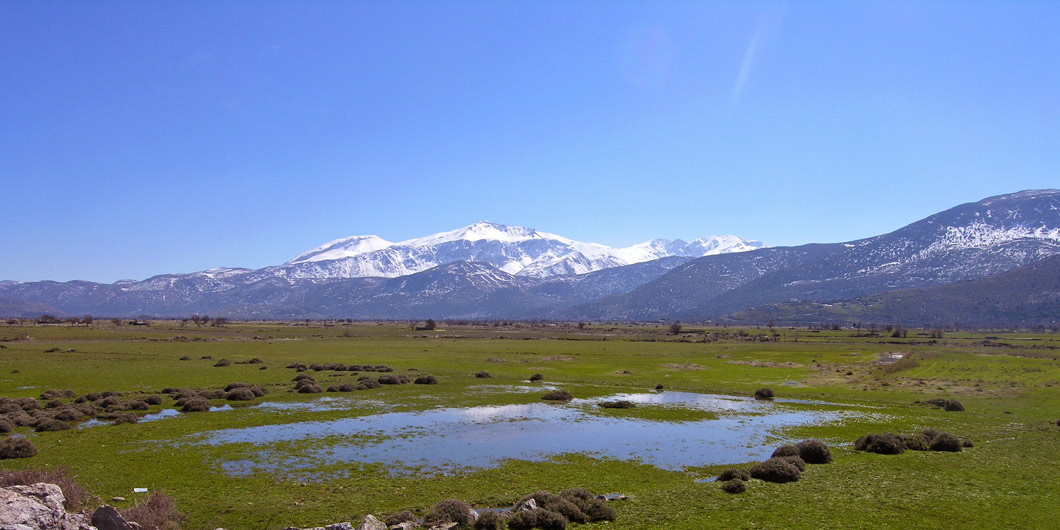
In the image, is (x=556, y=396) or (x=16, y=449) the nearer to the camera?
(x=16, y=449)

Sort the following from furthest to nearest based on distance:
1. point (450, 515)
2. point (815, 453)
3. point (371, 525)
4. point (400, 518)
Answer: point (815, 453)
point (400, 518)
point (450, 515)
point (371, 525)

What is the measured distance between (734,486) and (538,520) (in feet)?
28.9

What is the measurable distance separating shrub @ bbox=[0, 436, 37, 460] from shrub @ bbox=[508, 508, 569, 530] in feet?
78.3

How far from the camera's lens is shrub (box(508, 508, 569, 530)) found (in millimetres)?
18091

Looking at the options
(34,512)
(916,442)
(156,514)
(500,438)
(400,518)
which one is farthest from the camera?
(500,438)

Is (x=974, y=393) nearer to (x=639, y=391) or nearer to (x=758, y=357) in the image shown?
(x=639, y=391)

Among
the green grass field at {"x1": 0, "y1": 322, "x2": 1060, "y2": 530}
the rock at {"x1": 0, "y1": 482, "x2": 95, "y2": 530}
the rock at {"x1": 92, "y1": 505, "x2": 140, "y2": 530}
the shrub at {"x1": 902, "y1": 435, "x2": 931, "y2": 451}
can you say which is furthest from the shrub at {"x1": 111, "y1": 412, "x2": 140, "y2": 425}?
the shrub at {"x1": 902, "y1": 435, "x2": 931, "y2": 451}

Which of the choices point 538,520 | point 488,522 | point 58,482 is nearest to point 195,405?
point 58,482

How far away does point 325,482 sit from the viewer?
23.5m

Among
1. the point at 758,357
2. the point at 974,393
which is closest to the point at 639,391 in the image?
the point at 974,393

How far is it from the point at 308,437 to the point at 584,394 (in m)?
27.9

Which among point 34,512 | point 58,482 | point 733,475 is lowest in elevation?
point 733,475

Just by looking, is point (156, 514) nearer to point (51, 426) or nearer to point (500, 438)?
point (500, 438)

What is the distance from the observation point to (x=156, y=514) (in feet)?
57.0
